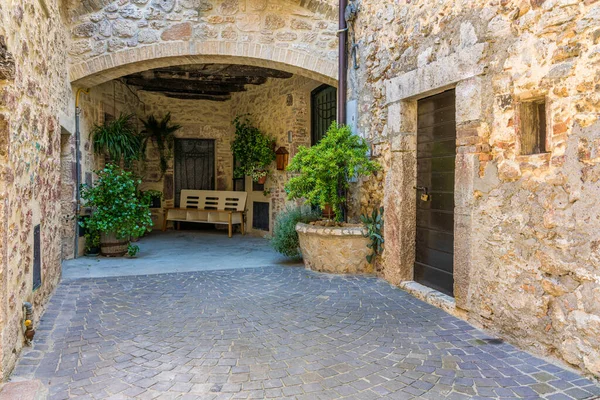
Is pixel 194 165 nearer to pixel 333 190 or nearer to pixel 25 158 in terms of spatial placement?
pixel 333 190

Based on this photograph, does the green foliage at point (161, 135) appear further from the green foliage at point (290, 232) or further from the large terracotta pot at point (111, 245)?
the green foliage at point (290, 232)

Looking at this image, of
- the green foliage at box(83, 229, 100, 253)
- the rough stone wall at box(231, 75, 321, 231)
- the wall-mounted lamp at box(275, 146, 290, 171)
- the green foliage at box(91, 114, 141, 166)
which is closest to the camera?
the green foliage at box(83, 229, 100, 253)

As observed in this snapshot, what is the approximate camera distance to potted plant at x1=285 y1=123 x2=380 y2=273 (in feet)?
15.3

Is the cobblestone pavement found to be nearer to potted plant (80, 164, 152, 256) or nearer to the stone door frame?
the stone door frame

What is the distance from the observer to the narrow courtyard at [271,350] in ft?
7.41

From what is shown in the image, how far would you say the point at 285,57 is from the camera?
19.2 feet

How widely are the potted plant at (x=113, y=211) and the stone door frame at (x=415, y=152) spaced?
3.49 m

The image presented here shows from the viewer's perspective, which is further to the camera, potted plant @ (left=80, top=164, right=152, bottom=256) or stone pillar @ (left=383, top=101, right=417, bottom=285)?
potted plant @ (left=80, top=164, right=152, bottom=256)

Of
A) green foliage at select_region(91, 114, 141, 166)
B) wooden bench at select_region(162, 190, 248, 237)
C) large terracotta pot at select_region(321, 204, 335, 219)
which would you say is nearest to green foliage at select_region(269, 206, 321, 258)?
large terracotta pot at select_region(321, 204, 335, 219)

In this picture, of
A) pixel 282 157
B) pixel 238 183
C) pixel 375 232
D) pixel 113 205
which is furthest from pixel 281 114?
pixel 375 232

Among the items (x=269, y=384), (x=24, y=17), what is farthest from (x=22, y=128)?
(x=269, y=384)

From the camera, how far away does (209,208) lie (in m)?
9.34

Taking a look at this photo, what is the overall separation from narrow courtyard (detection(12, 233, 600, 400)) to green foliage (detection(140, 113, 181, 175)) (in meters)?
5.58

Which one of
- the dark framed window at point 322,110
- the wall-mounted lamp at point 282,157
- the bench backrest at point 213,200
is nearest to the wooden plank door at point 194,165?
the bench backrest at point 213,200
